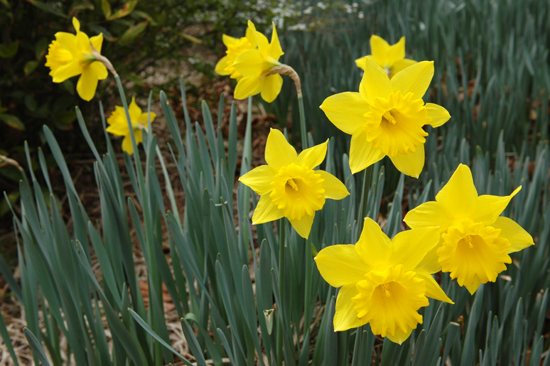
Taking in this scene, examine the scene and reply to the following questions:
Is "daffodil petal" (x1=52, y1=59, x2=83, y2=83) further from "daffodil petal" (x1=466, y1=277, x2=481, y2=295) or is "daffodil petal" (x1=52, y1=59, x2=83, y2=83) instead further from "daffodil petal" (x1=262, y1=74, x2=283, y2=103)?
"daffodil petal" (x1=466, y1=277, x2=481, y2=295)

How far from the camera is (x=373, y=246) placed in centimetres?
62

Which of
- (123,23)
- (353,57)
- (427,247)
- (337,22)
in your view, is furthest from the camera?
(337,22)

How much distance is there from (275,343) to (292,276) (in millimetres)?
150

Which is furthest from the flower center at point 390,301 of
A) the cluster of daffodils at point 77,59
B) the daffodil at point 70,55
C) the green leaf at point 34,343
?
the daffodil at point 70,55

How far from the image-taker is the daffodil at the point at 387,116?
2.10ft

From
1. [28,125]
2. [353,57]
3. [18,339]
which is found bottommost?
[18,339]

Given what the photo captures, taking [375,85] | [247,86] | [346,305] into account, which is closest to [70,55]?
[247,86]

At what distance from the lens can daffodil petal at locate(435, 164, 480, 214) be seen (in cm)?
63

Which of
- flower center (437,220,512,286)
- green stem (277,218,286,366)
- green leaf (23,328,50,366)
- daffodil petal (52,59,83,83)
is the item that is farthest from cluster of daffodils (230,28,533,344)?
daffodil petal (52,59,83,83)

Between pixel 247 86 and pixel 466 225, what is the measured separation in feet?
1.63

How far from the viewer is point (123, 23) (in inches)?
77.5

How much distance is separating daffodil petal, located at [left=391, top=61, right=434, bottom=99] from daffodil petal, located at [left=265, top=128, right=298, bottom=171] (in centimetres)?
19

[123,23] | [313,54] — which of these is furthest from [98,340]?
[313,54]

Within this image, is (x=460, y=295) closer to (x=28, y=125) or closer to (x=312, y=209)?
(x=312, y=209)
